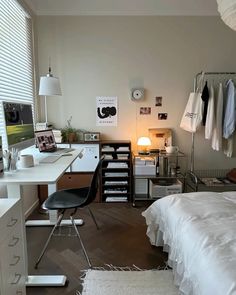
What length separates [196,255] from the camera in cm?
137

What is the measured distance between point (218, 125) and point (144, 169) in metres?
1.13

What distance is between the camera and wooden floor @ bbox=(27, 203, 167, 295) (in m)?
2.05

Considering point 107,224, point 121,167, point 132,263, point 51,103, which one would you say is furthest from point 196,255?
point 51,103

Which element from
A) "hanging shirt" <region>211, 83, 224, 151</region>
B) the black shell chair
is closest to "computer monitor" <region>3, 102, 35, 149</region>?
the black shell chair

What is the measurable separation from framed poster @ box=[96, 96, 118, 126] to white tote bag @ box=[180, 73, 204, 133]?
3.17 feet

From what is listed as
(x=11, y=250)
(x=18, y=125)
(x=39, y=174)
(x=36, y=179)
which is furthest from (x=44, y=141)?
(x=11, y=250)

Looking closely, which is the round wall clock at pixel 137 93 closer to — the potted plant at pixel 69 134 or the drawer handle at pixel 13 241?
the potted plant at pixel 69 134

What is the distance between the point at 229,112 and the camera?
333 cm

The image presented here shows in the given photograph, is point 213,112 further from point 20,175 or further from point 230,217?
point 20,175

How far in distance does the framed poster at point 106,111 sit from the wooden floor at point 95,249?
51.5 inches

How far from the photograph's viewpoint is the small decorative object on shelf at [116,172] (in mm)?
3434

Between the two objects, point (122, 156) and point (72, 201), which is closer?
point (72, 201)

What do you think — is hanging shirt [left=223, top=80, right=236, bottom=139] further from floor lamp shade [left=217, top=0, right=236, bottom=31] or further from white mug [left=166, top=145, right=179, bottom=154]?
floor lamp shade [left=217, top=0, right=236, bottom=31]

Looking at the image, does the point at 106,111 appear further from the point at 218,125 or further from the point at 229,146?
the point at 229,146
